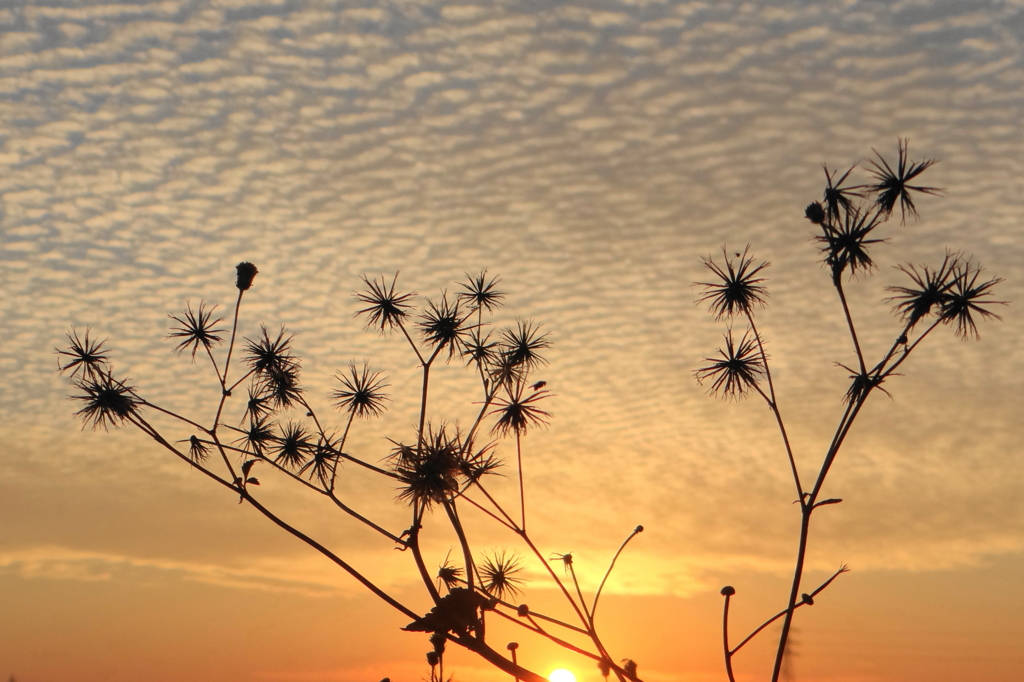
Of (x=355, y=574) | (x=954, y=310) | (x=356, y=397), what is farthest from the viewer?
(x=356, y=397)

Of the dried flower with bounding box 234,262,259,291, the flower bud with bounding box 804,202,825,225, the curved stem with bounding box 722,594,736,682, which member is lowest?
the curved stem with bounding box 722,594,736,682

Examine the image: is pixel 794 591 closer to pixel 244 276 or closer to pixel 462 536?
pixel 462 536

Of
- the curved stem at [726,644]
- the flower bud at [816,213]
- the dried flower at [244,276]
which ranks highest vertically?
the dried flower at [244,276]

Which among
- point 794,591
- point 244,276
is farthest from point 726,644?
point 244,276

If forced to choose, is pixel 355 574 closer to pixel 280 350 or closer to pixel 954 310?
pixel 280 350

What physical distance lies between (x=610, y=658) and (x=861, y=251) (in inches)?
324

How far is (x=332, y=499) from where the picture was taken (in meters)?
15.8

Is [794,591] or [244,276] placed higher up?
[244,276]

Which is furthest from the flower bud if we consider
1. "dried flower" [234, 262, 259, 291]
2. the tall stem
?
"dried flower" [234, 262, 259, 291]

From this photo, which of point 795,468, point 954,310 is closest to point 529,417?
point 795,468

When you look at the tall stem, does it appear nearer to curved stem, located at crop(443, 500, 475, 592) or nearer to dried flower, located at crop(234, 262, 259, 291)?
curved stem, located at crop(443, 500, 475, 592)

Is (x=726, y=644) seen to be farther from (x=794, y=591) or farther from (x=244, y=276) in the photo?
(x=244, y=276)

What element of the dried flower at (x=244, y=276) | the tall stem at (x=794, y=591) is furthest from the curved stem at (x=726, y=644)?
the dried flower at (x=244, y=276)

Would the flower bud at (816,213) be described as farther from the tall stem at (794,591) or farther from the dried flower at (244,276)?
the dried flower at (244,276)
